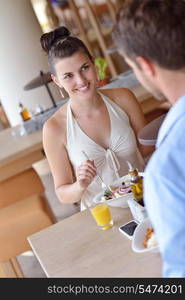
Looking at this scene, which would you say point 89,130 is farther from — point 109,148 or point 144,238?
point 144,238

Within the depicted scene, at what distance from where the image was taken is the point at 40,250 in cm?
156

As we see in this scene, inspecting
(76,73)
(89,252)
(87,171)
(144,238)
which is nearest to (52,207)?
(76,73)

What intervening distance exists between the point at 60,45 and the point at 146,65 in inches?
39.1

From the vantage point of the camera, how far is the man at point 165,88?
2.91 ft

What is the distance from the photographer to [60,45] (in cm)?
189

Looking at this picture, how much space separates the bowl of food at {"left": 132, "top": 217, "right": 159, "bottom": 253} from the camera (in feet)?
4.16

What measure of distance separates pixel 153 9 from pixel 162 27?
0.05 meters

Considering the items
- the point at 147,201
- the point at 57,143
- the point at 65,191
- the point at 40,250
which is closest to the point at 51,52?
the point at 57,143

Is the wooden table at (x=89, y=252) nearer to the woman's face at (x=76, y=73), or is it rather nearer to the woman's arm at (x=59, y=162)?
the woman's arm at (x=59, y=162)

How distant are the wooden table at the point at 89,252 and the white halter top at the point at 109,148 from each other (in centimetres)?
39

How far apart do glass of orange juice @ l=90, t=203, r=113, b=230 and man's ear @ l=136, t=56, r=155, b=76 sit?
2.16 feet

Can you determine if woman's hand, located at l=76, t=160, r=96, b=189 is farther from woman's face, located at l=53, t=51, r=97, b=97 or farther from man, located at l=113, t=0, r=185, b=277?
man, located at l=113, t=0, r=185, b=277

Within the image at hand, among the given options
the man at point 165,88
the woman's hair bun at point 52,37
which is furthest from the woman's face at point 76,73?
the man at point 165,88

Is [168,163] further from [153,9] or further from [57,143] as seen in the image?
[57,143]
